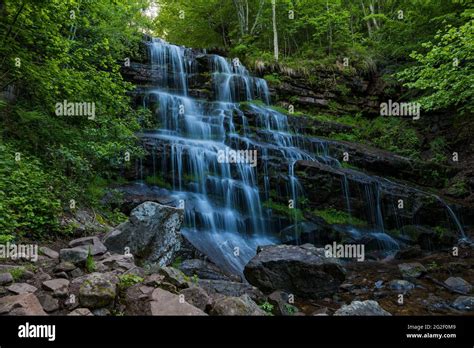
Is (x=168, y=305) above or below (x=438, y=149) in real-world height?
below

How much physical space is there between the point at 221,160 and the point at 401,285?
24.7 ft

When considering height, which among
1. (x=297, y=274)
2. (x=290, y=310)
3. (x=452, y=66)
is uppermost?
(x=452, y=66)

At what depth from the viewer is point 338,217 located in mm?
11945

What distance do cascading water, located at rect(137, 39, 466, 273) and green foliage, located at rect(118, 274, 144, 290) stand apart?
412 cm

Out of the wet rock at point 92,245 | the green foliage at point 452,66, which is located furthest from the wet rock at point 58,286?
the green foliage at point 452,66

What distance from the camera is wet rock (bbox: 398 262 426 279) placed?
8.11m

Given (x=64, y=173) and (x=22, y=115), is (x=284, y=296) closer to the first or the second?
(x=64, y=173)

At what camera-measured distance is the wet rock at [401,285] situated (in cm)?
722

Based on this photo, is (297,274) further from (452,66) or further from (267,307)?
(452,66)

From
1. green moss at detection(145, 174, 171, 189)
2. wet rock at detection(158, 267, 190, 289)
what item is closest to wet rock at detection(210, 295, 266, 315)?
wet rock at detection(158, 267, 190, 289)

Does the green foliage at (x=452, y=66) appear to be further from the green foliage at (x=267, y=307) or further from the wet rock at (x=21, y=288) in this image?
→ the wet rock at (x=21, y=288)

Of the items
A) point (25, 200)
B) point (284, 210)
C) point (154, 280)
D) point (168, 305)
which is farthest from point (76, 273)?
point (284, 210)

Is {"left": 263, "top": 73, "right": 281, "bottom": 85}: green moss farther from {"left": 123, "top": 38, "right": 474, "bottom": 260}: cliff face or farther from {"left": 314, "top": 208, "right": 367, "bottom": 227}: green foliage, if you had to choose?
{"left": 314, "top": 208, "right": 367, "bottom": 227}: green foliage
